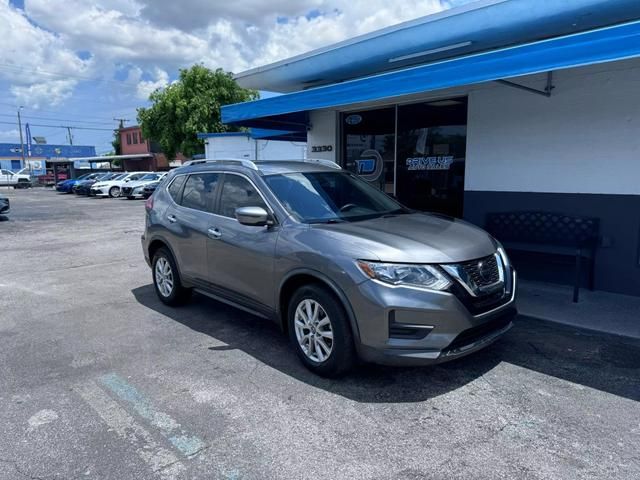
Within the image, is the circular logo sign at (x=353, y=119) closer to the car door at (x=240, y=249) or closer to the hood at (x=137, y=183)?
the car door at (x=240, y=249)

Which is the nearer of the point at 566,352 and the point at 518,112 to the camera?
the point at 566,352

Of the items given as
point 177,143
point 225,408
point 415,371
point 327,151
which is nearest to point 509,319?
point 415,371

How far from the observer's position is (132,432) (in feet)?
10.2

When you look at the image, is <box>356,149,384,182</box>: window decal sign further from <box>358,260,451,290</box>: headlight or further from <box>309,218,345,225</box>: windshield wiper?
<box>358,260,451,290</box>: headlight

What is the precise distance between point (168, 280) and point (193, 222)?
1.05 metres

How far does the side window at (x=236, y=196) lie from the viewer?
4.49 m

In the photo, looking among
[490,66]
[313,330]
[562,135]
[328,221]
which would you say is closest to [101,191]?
[562,135]

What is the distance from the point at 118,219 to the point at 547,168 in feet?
49.0

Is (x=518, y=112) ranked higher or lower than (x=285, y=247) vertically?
higher

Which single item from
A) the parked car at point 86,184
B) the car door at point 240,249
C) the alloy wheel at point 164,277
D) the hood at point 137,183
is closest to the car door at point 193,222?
the car door at point 240,249

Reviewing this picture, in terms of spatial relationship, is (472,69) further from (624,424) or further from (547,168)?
(624,424)

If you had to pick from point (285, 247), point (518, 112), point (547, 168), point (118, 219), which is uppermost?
point (518, 112)

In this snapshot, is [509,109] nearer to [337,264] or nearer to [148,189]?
Answer: [337,264]

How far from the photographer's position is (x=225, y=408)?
11.1 feet
